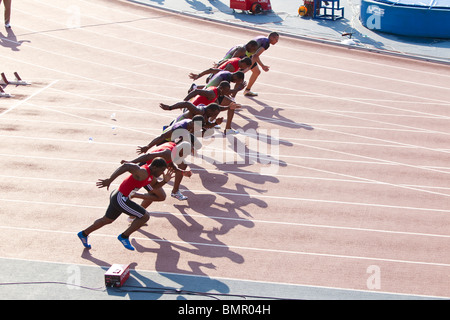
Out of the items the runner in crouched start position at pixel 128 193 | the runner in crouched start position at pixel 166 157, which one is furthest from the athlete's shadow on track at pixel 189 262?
the runner in crouched start position at pixel 166 157

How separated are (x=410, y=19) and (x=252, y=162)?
11.3 metres

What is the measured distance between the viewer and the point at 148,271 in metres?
9.29

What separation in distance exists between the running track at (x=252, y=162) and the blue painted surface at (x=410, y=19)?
2.19 meters

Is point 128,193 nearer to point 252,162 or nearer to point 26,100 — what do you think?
point 252,162

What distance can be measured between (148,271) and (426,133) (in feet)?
28.1

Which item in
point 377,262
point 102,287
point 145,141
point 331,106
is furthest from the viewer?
point 331,106

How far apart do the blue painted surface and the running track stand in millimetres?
2187

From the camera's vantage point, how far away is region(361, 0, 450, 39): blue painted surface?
69.3ft

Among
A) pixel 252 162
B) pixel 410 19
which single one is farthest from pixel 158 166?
pixel 410 19

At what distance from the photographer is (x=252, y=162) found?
1313 centimetres

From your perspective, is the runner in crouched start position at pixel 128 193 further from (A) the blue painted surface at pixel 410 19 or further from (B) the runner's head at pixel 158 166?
(A) the blue painted surface at pixel 410 19

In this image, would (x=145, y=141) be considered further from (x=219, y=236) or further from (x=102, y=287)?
(x=102, y=287)
